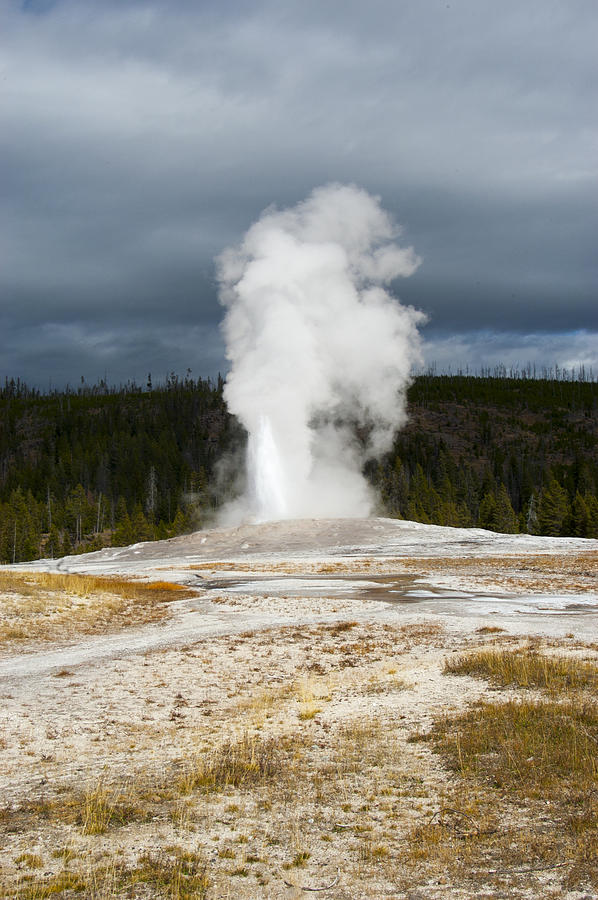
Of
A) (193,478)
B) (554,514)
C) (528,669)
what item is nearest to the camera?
(528,669)

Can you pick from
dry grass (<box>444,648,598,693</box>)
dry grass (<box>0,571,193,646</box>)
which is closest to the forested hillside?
dry grass (<box>0,571,193,646</box>)

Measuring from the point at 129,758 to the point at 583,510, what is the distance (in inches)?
3098

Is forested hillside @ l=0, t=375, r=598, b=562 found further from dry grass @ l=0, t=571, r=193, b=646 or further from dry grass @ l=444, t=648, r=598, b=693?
dry grass @ l=444, t=648, r=598, b=693

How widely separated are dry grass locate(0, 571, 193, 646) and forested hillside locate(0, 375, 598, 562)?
54.9 metres

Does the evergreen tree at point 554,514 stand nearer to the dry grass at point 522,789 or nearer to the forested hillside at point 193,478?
the forested hillside at point 193,478

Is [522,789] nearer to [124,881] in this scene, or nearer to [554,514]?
[124,881]

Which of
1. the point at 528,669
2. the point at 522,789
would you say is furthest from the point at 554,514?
the point at 522,789

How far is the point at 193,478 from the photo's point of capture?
122 metres

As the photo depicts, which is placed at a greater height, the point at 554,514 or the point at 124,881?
the point at 124,881

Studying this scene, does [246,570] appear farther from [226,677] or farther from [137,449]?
[137,449]

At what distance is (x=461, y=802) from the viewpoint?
7.87m

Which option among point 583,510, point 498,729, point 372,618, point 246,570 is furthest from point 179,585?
point 583,510

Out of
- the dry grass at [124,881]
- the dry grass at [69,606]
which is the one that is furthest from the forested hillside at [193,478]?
the dry grass at [124,881]

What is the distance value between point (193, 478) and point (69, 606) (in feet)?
317
